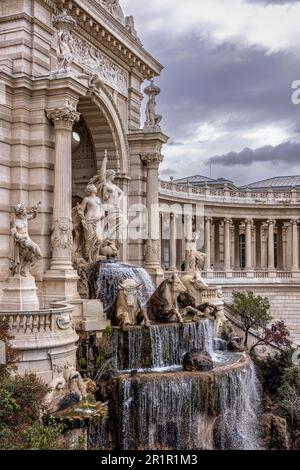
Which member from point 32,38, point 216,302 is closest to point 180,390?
point 216,302

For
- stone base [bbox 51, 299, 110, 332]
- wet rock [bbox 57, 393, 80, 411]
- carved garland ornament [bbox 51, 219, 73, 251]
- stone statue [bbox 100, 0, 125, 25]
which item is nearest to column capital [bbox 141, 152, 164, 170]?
stone statue [bbox 100, 0, 125, 25]

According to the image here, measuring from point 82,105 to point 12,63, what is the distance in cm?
548

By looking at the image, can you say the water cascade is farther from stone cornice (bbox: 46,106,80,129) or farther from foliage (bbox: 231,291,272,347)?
foliage (bbox: 231,291,272,347)

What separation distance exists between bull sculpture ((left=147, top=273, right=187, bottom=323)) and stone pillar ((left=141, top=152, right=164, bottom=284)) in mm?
6992

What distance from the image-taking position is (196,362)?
17234 millimetres

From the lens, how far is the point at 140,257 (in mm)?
28609

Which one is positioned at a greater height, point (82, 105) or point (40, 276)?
point (82, 105)

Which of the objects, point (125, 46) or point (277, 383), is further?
point (125, 46)

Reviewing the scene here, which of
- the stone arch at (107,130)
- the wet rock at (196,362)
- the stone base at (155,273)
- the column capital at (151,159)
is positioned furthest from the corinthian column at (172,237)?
the wet rock at (196,362)

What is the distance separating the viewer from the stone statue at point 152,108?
29.0 metres

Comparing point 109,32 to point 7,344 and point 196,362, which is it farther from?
point 7,344

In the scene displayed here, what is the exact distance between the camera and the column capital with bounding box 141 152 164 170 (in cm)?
2836

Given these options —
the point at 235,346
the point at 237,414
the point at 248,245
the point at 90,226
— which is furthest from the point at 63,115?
the point at 248,245

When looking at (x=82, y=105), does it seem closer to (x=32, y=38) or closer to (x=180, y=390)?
(x=32, y=38)
